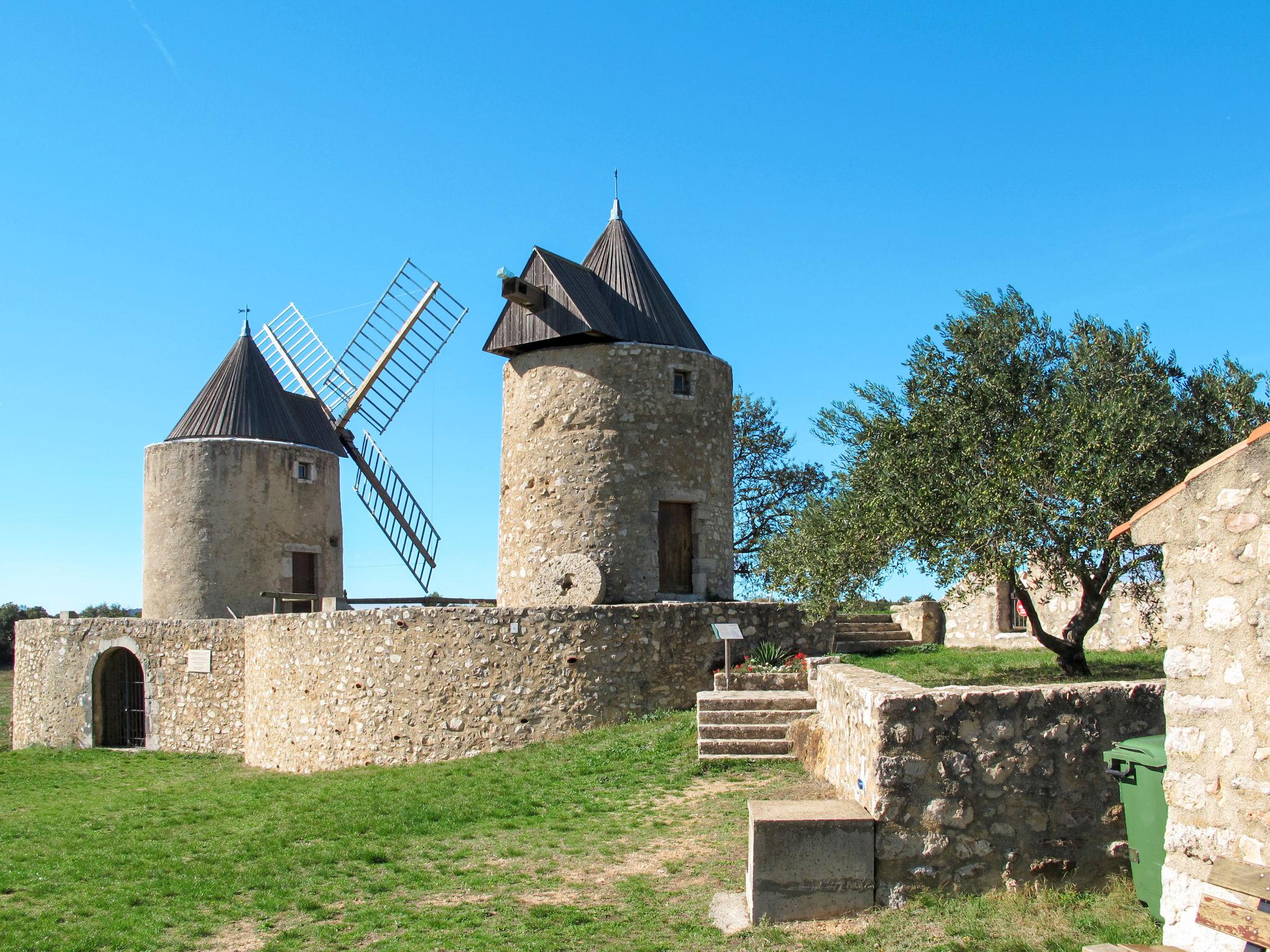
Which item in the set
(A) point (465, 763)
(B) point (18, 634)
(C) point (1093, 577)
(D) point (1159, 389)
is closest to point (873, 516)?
(C) point (1093, 577)

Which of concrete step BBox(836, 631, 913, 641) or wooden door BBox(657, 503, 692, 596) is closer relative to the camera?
wooden door BBox(657, 503, 692, 596)

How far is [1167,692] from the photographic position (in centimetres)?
507

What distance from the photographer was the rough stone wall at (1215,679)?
4.64 m

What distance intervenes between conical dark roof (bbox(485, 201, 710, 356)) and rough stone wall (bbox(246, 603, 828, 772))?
176 inches

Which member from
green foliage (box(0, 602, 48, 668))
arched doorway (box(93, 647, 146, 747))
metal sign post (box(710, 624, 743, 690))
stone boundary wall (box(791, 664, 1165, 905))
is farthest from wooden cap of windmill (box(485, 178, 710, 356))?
green foliage (box(0, 602, 48, 668))

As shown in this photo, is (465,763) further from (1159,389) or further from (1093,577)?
(1159,389)

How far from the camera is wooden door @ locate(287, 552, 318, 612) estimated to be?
22.6 metres

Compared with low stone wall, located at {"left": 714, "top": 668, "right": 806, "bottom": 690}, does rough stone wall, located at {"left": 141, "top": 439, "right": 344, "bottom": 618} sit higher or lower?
higher

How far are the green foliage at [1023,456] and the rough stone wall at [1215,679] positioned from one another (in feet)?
19.6

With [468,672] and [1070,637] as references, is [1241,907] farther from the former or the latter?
[468,672]

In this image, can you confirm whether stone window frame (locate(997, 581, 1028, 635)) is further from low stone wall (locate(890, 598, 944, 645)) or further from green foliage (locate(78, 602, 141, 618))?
green foliage (locate(78, 602, 141, 618))

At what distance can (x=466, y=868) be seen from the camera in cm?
853

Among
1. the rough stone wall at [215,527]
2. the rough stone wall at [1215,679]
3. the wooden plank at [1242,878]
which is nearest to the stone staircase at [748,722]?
the rough stone wall at [1215,679]

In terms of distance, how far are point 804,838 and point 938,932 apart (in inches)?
36.4
